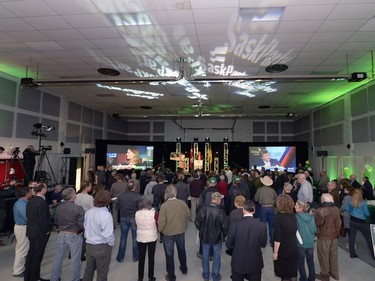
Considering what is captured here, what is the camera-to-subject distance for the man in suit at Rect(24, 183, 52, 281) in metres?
3.62

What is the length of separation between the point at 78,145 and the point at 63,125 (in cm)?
160

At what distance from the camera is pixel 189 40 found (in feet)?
18.5

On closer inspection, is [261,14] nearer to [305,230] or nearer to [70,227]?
[305,230]

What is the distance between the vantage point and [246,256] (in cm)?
287

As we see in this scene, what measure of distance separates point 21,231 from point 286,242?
153 inches

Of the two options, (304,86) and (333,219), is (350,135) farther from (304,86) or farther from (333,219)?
(333,219)

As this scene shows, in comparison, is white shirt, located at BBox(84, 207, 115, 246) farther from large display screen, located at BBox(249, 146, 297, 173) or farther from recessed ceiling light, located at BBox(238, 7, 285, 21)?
large display screen, located at BBox(249, 146, 297, 173)

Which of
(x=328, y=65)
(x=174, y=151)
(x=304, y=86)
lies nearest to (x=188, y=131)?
(x=174, y=151)

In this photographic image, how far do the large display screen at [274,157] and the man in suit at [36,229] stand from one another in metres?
14.1

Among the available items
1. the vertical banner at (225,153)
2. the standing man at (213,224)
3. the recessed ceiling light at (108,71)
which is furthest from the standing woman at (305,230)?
the vertical banner at (225,153)

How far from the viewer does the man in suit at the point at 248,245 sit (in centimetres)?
287

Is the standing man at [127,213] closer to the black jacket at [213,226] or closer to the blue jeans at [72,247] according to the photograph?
the blue jeans at [72,247]

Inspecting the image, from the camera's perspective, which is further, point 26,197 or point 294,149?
point 294,149

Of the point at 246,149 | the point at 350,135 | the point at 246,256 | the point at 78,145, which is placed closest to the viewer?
the point at 246,256
